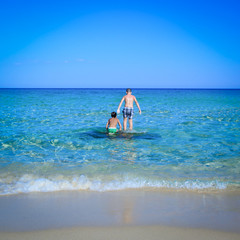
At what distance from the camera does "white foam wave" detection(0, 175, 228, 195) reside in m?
4.47

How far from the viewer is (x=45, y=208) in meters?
3.67

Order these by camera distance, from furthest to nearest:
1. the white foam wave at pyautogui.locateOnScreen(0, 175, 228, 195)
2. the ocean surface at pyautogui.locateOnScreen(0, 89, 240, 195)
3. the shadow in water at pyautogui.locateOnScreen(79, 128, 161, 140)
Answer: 1. the shadow in water at pyautogui.locateOnScreen(79, 128, 161, 140)
2. the ocean surface at pyautogui.locateOnScreen(0, 89, 240, 195)
3. the white foam wave at pyautogui.locateOnScreen(0, 175, 228, 195)

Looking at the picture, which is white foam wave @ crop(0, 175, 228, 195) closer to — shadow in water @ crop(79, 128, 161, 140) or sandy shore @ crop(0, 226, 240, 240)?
sandy shore @ crop(0, 226, 240, 240)

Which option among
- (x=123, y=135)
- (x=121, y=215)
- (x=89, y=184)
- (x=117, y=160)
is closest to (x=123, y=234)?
(x=121, y=215)

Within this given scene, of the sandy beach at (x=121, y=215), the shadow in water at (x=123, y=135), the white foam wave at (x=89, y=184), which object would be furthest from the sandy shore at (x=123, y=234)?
the shadow in water at (x=123, y=135)

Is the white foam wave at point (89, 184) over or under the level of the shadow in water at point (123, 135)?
under

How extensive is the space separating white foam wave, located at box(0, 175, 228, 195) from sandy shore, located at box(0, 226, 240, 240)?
1.37 m

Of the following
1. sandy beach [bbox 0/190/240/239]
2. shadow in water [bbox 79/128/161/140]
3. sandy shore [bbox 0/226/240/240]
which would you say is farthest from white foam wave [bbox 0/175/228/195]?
shadow in water [bbox 79/128/161/140]

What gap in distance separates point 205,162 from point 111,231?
13.3ft

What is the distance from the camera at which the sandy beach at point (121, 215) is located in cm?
303

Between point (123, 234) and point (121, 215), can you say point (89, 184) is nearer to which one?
point (121, 215)

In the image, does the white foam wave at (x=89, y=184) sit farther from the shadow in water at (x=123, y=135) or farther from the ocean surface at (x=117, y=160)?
the shadow in water at (x=123, y=135)

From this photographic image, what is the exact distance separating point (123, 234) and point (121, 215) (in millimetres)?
480

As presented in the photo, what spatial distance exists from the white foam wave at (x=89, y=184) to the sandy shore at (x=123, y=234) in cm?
137
